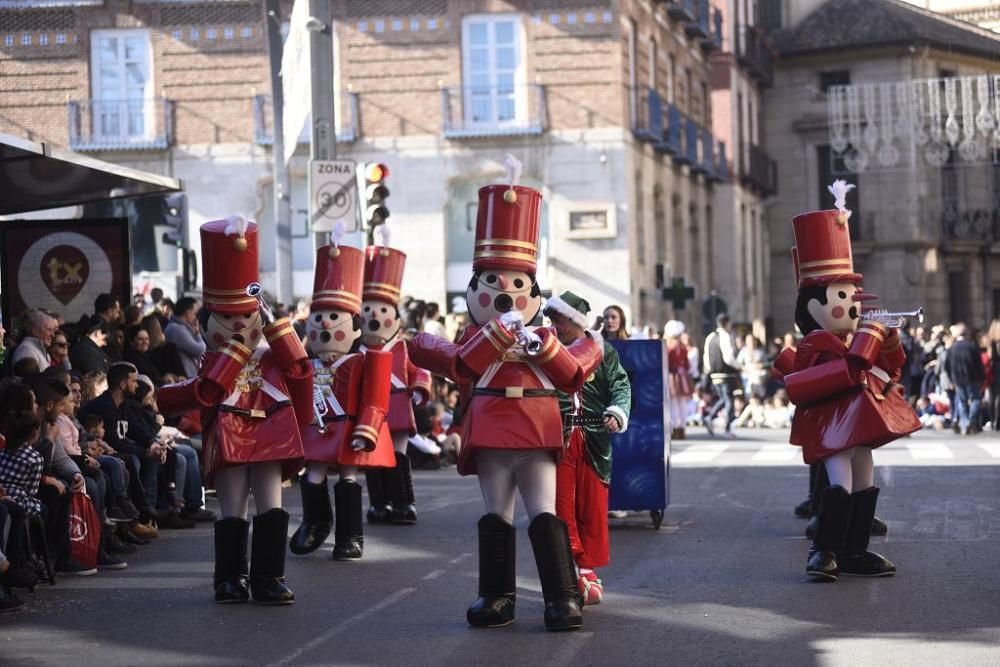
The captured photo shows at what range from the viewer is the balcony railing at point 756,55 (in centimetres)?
5128

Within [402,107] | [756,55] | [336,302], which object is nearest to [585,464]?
[336,302]

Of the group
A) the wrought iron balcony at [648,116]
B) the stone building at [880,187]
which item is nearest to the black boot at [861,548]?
the wrought iron balcony at [648,116]

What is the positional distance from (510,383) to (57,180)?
7554mm

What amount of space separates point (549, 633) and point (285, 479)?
7.30ft

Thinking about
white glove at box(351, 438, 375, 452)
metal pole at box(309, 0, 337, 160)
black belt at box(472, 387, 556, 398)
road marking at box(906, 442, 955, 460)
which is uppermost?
metal pole at box(309, 0, 337, 160)

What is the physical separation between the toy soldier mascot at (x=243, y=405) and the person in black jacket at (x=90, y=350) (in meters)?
4.56

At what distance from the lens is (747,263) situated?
51.6 m

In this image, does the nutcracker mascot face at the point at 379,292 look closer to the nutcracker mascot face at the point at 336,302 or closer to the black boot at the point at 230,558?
the nutcracker mascot face at the point at 336,302

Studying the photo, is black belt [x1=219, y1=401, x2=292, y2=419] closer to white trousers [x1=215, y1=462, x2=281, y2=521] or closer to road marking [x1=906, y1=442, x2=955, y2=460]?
white trousers [x1=215, y1=462, x2=281, y2=521]

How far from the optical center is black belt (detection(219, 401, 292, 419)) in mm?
10453

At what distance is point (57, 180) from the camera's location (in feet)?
51.9

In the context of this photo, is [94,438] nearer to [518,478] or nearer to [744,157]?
[518,478]

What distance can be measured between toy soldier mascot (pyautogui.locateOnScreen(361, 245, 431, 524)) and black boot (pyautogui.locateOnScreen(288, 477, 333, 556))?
3.75 ft

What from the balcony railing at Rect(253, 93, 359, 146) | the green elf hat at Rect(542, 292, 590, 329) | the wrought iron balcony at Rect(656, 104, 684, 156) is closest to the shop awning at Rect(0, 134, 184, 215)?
the green elf hat at Rect(542, 292, 590, 329)
